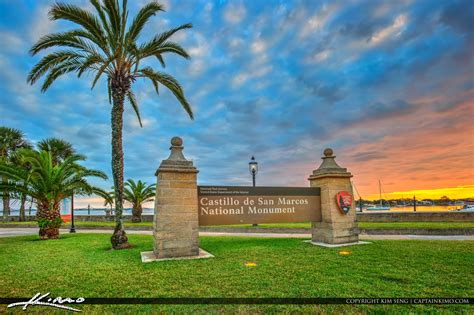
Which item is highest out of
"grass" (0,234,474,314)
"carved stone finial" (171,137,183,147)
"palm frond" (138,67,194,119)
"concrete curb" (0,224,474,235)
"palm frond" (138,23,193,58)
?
A: "palm frond" (138,23,193,58)

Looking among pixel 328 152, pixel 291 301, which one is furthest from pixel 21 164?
pixel 291 301

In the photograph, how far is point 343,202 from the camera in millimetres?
9094

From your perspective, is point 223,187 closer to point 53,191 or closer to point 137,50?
point 137,50

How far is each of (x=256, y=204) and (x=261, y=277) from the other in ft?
12.7

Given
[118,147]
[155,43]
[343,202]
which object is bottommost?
[343,202]

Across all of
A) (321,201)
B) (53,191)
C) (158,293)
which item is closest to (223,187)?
(321,201)

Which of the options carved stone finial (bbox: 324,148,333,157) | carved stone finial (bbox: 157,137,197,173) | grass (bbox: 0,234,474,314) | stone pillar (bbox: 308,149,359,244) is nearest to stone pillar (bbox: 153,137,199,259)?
carved stone finial (bbox: 157,137,197,173)

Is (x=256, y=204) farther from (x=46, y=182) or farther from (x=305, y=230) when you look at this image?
(x=46, y=182)

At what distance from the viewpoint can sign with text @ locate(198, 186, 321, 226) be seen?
8.24m

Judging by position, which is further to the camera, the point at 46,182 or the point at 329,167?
the point at 46,182

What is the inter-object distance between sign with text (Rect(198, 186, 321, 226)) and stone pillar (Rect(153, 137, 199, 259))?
54 centimetres

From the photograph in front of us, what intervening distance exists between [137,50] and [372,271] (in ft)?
31.4

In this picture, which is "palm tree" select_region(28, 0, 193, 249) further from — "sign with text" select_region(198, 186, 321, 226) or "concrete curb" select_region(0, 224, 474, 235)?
"concrete curb" select_region(0, 224, 474, 235)

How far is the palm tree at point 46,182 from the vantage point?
498 inches
